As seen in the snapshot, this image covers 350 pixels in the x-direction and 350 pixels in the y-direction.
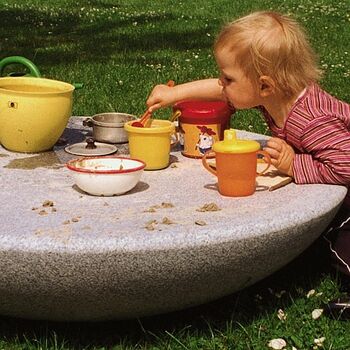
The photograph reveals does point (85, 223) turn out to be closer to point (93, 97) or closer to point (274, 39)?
point (274, 39)

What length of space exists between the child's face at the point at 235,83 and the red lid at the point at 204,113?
0.30 m

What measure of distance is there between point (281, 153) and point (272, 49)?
0.40 m

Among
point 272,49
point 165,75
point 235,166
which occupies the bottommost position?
point 165,75

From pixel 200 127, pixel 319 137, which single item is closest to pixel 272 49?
pixel 319 137

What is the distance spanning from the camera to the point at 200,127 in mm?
3852

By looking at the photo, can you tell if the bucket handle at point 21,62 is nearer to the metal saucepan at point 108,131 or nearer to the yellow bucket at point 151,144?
the metal saucepan at point 108,131

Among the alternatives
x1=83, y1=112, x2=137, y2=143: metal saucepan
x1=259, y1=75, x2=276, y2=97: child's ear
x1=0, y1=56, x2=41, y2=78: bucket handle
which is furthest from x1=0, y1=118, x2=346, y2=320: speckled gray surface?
x1=0, y1=56, x2=41, y2=78: bucket handle

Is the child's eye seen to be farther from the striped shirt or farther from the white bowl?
the white bowl

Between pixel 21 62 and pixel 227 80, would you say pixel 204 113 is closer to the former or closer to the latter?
pixel 227 80

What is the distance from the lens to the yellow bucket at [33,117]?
3639 millimetres

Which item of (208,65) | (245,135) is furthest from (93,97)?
(245,135)

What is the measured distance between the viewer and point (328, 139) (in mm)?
3361

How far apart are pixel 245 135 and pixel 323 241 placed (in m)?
0.69

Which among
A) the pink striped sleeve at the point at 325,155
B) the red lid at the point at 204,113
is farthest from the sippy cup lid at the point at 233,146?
the red lid at the point at 204,113
